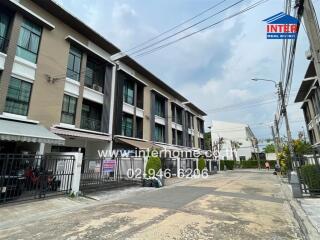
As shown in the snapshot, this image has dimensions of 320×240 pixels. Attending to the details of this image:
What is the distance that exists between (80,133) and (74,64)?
5.49 m

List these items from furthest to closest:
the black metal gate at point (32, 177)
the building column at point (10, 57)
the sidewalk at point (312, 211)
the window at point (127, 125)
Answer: the window at point (127, 125) → the building column at point (10, 57) → the black metal gate at point (32, 177) → the sidewalk at point (312, 211)

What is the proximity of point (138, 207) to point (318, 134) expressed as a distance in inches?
1168

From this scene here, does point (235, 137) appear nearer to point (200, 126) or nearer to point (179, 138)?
point (200, 126)

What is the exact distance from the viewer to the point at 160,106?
1212 inches

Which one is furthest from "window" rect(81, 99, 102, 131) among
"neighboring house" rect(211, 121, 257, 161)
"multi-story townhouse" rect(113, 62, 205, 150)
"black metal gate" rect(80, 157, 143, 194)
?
"neighboring house" rect(211, 121, 257, 161)

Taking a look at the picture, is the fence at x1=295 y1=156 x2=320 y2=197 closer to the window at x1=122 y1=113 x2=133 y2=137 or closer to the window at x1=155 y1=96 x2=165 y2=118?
the window at x1=122 y1=113 x2=133 y2=137

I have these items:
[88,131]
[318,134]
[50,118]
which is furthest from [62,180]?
[318,134]

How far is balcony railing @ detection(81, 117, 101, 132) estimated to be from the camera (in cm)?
1744

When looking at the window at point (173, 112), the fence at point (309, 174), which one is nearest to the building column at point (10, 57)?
the fence at point (309, 174)

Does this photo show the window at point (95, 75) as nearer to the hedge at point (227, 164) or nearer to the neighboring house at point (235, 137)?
the hedge at point (227, 164)

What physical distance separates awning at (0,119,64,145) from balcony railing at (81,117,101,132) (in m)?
4.52

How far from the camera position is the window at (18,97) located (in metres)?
12.2

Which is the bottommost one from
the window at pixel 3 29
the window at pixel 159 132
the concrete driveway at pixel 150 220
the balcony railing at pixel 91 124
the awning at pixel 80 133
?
the concrete driveway at pixel 150 220

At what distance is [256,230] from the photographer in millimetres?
5840
